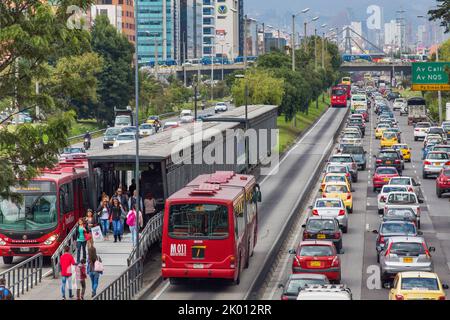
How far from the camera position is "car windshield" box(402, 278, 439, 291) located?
26016 mm

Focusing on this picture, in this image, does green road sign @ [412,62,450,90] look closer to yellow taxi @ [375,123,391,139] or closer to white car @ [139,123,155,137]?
yellow taxi @ [375,123,391,139]

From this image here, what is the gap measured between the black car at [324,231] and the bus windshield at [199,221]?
26.8 ft

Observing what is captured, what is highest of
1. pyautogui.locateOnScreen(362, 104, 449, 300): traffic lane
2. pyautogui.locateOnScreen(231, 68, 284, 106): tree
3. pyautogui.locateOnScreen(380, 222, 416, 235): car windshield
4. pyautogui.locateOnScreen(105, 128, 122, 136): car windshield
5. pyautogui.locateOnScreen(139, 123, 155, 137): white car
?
pyautogui.locateOnScreen(231, 68, 284, 106): tree

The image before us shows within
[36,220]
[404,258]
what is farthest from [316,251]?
[36,220]

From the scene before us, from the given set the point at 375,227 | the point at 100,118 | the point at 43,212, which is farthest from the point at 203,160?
the point at 100,118

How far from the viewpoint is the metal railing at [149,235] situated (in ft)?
106

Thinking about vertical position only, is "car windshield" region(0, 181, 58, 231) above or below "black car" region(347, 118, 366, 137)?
above

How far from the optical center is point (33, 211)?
111ft

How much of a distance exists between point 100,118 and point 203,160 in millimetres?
75338

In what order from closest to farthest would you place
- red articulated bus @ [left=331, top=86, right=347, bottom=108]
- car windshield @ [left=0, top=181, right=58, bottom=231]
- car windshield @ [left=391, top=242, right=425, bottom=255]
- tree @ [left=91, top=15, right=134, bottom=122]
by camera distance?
car windshield @ [left=391, top=242, right=425, bottom=255] → car windshield @ [left=0, top=181, right=58, bottom=231] → tree @ [left=91, top=15, right=134, bottom=122] → red articulated bus @ [left=331, top=86, right=347, bottom=108]

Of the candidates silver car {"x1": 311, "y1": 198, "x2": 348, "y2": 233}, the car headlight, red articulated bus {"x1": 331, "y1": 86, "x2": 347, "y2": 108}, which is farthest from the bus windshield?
red articulated bus {"x1": 331, "y1": 86, "x2": 347, "y2": 108}

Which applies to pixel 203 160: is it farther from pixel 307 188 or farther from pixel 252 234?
pixel 307 188

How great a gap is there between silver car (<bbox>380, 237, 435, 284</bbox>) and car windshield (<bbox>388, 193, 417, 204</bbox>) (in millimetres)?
14884

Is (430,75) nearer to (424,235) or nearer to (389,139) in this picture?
(389,139)
